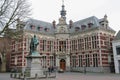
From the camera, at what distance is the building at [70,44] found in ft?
136

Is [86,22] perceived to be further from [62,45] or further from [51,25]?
[51,25]

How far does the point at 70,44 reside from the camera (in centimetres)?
4778

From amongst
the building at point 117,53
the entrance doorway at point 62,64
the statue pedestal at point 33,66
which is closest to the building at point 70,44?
the entrance doorway at point 62,64

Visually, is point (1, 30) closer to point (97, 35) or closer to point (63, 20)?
point (97, 35)

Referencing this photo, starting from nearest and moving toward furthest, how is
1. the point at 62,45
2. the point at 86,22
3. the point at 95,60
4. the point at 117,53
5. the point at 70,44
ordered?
the point at 117,53, the point at 95,60, the point at 86,22, the point at 70,44, the point at 62,45

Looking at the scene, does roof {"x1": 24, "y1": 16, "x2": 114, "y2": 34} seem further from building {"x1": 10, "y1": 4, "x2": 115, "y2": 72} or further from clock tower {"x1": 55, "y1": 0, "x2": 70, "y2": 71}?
clock tower {"x1": 55, "y1": 0, "x2": 70, "y2": 71}

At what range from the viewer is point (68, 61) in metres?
46.9

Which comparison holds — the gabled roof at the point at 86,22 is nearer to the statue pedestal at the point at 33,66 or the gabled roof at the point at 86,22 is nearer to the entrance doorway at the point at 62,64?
the entrance doorway at the point at 62,64

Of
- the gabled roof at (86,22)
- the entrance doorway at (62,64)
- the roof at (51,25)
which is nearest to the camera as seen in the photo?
the gabled roof at (86,22)

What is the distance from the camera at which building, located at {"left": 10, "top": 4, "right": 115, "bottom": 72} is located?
41.4 meters

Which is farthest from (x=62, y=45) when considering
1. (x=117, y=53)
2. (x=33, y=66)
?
(x=33, y=66)

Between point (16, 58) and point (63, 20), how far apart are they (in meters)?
14.1

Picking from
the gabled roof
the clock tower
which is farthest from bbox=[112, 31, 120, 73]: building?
the clock tower

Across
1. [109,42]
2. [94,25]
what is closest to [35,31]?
[94,25]
